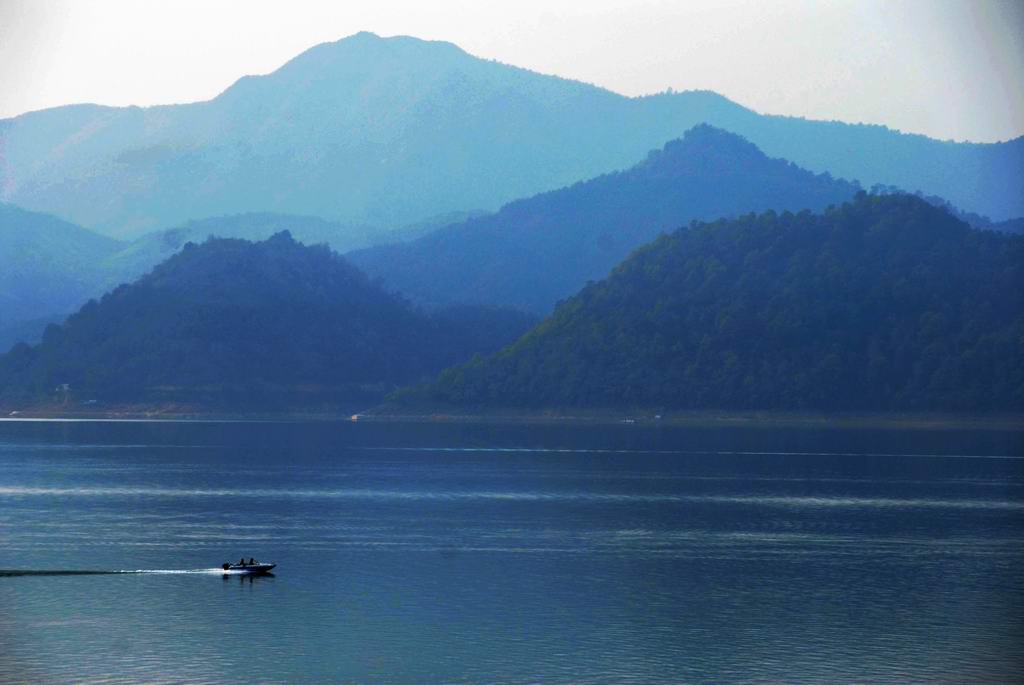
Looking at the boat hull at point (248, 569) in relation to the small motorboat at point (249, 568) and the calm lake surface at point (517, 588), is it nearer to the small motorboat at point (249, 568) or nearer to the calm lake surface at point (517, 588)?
the small motorboat at point (249, 568)

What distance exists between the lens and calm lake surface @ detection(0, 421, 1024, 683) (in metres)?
73.5

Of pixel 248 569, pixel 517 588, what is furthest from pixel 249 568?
pixel 517 588

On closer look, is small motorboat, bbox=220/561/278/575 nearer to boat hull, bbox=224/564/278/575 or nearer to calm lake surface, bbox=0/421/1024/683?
boat hull, bbox=224/564/278/575

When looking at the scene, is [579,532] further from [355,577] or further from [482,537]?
[355,577]

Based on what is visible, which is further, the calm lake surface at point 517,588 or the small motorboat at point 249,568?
the small motorboat at point 249,568

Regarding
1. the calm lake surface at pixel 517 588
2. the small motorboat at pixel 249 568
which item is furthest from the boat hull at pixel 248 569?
the calm lake surface at pixel 517 588

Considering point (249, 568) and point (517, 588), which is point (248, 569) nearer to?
point (249, 568)

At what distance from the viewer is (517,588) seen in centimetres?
9625

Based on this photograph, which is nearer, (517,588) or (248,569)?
(517,588)

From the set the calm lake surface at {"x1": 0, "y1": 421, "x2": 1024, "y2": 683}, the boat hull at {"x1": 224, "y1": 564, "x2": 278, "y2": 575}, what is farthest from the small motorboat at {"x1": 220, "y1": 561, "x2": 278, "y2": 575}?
the calm lake surface at {"x1": 0, "y1": 421, "x2": 1024, "y2": 683}

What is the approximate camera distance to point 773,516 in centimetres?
14275

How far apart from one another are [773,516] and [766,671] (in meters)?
72.0

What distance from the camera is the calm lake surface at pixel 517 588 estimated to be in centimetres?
7350

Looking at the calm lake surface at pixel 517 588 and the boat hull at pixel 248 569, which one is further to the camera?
the boat hull at pixel 248 569
